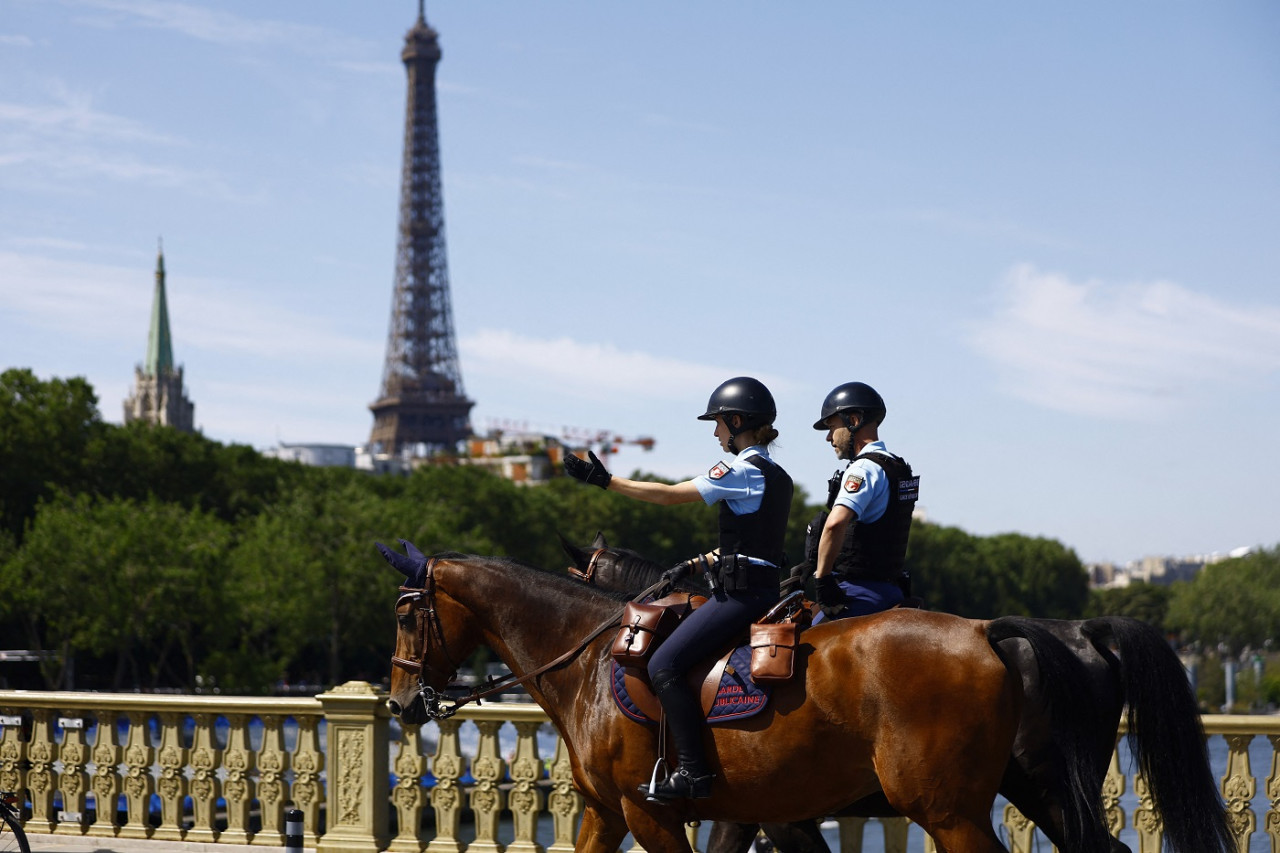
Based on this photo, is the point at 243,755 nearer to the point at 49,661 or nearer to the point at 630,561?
the point at 630,561

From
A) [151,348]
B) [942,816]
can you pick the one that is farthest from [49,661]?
[151,348]

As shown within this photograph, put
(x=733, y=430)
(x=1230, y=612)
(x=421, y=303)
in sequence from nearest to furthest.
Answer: (x=733, y=430) < (x=1230, y=612) < (x=421, y=303)

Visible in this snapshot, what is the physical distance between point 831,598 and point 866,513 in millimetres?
450

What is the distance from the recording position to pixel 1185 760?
655 cm

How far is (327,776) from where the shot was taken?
10812 millimetres

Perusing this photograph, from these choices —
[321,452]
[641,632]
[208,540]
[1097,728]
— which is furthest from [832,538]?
[321,452]

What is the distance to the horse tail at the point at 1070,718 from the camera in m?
6.38

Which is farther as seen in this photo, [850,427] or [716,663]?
[850,427]

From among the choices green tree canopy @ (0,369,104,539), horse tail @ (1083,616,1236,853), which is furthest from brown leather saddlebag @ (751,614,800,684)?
green tree canopy @ (0,369,104,539)

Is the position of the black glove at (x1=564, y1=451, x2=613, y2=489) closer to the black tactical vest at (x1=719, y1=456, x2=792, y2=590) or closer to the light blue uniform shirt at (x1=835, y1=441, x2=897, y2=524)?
the black tactical vest at (x1=719, y1=456, x2=792, y2=590)

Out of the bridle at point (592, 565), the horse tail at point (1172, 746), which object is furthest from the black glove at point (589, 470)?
the horse tail at point (1172, 746)

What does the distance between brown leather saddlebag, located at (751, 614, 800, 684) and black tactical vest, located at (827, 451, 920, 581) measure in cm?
87

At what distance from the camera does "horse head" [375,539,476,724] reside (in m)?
7.39

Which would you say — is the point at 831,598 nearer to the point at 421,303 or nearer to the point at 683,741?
the point at 683,741
